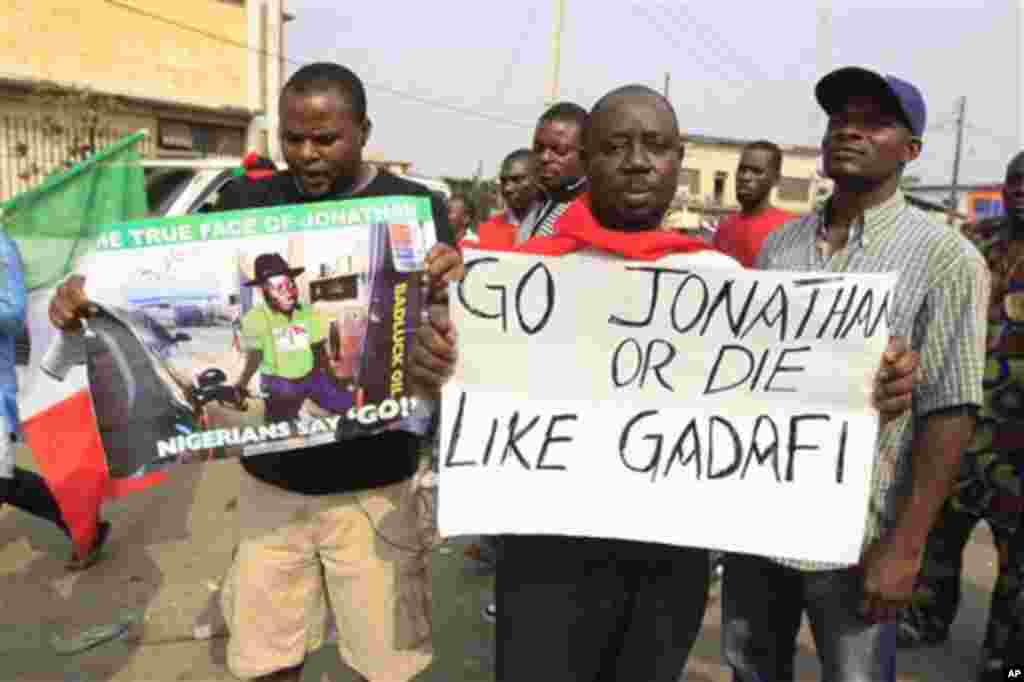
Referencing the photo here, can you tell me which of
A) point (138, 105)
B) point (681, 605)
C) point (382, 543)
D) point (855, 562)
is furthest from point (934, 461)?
point (138, 105)

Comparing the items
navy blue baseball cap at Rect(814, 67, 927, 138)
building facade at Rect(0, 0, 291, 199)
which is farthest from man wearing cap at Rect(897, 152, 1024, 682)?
building facade at Rect(0, 0, 291, 199)

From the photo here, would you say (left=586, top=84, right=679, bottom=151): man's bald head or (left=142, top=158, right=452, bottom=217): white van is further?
(left=142, top=158, right=452, bottom=217): white van

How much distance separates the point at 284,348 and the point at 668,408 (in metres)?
0.91

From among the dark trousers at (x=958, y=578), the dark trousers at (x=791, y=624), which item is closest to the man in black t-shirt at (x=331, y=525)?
the dark trousers at (x=791, y=624)

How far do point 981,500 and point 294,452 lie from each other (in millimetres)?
2587

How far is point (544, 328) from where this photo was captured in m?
1.79

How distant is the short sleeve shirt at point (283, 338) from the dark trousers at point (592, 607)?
656 millimetres

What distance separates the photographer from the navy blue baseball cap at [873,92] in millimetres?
1917

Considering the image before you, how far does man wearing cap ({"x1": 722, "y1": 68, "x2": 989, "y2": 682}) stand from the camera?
1795 millimetres

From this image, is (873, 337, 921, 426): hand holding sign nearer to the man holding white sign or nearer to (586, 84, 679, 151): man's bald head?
the man holding white sign

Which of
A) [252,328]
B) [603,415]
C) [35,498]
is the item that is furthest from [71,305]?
[35,498]

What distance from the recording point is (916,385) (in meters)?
1.85

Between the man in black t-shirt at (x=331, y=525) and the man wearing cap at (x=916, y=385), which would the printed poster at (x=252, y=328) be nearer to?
the man in black t-shirt at (x=331, y=525)

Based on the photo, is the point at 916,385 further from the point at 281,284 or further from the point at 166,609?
the point at 166,609
